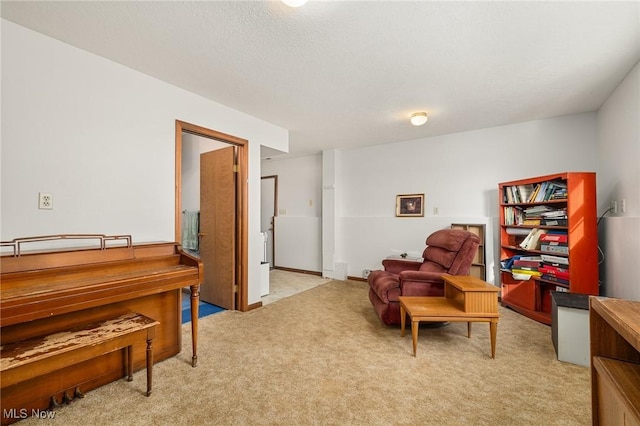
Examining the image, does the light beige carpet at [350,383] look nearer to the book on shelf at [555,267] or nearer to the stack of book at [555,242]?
the book on shelf at [555,267]

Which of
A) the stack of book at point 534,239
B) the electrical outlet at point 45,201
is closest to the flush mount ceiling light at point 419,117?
the stack of book at point 534,239

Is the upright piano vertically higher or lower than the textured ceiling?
lower

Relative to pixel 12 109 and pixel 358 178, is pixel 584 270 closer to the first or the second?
pixel 358 178

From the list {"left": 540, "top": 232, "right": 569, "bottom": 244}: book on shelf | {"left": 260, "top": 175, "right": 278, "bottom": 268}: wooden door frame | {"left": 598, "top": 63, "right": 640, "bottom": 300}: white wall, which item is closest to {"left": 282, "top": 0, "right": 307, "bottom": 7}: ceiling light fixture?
{"left": 598, "top": 63, "right": 640, "bottom": 300}: white wall

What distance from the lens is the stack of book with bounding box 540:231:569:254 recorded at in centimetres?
282

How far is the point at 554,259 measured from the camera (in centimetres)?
291

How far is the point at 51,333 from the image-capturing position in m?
1.61

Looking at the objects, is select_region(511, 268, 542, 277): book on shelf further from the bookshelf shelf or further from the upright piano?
the upright piano

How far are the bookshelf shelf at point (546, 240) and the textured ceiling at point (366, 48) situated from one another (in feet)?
3.08

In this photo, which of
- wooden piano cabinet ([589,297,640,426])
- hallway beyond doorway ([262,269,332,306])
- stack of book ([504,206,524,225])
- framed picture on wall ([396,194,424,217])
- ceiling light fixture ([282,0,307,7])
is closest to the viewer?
wooden piano cabinet ([589,297,640,426])

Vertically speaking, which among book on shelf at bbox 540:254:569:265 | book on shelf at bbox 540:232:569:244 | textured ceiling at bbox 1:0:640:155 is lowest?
book on shelf at bbox 540:254:569:265

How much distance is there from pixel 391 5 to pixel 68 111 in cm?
225

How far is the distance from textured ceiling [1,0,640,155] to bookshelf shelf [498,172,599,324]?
3.08 ft

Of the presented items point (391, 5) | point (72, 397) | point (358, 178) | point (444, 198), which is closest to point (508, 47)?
point (391, 5)
